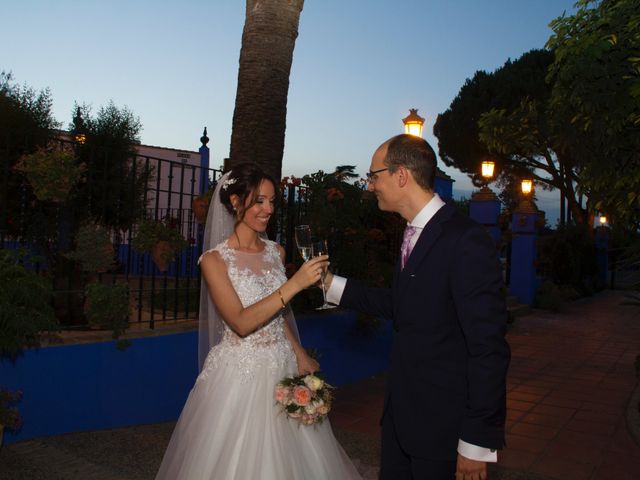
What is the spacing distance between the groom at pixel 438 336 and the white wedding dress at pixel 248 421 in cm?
70

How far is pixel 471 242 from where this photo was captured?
2.31 metres

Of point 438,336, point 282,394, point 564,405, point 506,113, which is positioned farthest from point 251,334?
point 506,113

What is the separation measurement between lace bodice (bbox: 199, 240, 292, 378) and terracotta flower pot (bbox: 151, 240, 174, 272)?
9.41 feet

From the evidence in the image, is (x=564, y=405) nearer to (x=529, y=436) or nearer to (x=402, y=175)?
(x=529, y=436)

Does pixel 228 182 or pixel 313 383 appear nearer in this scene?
pixel 313 383

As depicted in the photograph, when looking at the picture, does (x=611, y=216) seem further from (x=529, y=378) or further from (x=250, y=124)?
(x=250, y=124)

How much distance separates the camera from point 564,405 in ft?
22.3

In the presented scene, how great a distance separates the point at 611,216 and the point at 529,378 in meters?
2.67

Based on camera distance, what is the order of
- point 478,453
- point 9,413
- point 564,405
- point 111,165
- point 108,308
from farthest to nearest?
point 111,165
point 564,405
point 108,308
point 9,413
point 478,453

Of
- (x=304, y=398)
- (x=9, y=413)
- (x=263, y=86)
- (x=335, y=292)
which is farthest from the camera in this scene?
(x=263, y=86)

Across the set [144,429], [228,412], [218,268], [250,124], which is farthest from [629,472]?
[250,124]

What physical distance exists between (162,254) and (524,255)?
12.4m

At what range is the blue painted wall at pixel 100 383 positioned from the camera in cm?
494

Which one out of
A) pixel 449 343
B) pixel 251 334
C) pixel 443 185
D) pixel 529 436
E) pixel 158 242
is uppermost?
pixel 443 185
